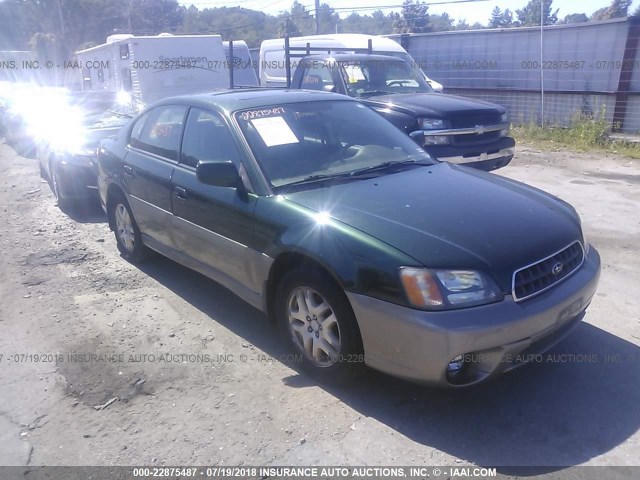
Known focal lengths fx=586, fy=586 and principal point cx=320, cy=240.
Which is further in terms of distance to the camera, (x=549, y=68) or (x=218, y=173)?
(x=549, y=68)

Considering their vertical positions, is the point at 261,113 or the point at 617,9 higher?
the point at 617,9

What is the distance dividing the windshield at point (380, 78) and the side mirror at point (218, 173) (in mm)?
5421

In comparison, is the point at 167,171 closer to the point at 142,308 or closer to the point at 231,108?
the point at 231,108

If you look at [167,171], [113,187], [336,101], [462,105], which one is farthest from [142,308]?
[462,105]

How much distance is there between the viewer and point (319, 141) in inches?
170

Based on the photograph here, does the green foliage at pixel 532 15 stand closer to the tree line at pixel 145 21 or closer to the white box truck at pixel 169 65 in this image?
the tree line at pixel 145 21

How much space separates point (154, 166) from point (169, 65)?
10.1 metres

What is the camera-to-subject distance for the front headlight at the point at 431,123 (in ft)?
25.5

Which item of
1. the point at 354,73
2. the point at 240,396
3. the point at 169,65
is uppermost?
the point at 169,65

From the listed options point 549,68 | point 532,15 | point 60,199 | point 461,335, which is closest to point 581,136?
point 549,68

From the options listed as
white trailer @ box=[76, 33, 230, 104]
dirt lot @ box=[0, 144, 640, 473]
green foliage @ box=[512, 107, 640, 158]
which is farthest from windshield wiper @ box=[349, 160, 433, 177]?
white trailer @ box=[76, 33, 230, 104]

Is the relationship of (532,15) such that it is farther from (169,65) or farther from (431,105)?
(431,105)

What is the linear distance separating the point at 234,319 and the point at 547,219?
2430mm

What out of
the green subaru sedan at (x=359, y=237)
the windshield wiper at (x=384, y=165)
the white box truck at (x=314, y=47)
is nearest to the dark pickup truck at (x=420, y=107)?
the windshield wiper at (x=384, y=165)
